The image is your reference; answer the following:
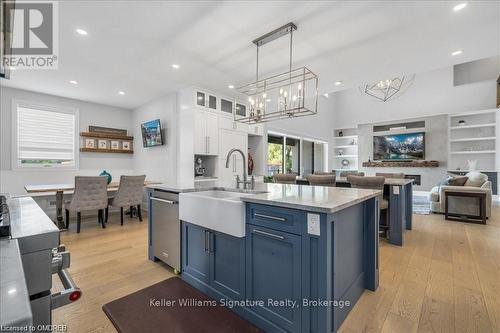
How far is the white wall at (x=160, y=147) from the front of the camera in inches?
192

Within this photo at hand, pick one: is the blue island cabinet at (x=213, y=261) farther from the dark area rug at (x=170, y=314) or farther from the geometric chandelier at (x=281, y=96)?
the geometric chandelier at (x=281, y=96)

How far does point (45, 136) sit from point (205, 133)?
11.0 ft

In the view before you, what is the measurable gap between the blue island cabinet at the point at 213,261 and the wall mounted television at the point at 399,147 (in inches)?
357

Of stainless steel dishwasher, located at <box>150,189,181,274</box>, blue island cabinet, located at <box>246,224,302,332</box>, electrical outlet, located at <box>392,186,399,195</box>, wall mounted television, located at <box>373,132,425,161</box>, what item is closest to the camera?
blue island cabinet, located at <box>246,224,302,332</box>

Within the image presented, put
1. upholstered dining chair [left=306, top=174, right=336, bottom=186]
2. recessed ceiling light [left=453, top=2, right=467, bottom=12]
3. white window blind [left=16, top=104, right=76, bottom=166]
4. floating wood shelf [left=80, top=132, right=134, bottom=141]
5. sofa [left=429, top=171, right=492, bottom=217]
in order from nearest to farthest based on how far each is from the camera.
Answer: recessed ceiling light [left=453, top=2, right=467, bottom=12], upholstered dining chair [left=306, top=174, right=336, bottom=186], sofa [left=429, top=171, right=492, bottom=217], white window blind [left=16, top=104, right=76, bottom=166], floating wood shelf [left=80, top=132, right=134, bottom=141]

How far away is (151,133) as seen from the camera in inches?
207

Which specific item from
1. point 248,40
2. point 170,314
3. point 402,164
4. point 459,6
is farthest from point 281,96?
point 402,164

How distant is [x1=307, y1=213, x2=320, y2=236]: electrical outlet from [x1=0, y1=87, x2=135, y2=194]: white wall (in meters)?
5.64

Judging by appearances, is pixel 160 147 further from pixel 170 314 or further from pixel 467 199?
pixel 467 199

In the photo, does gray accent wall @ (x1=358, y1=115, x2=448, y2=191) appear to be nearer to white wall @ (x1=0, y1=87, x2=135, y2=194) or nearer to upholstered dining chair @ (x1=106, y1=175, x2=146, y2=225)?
upholstered dining chair @ (x1=106, y1=175, x2=146, y2=225)

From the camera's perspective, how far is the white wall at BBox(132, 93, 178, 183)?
488 cm

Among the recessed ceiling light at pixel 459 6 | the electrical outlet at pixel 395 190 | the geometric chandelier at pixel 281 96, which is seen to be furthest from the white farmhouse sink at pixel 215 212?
the recessed ceiling light at pixel 459 6

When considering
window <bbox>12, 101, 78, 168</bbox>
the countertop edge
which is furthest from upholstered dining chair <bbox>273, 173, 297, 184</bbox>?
window <bbox>12, 101, 78, 168</bbox>

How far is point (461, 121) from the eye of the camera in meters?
7.70
